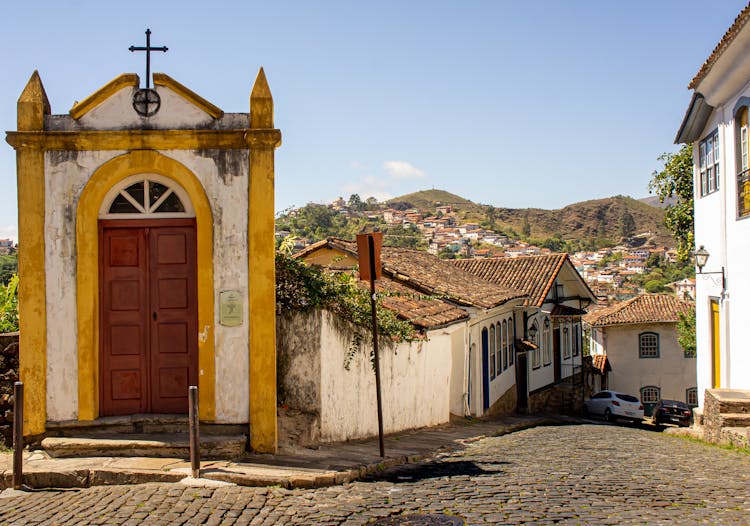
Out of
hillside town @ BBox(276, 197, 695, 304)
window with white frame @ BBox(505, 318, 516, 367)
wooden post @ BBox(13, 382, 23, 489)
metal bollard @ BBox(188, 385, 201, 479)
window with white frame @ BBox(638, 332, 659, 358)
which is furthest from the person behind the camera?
hillside town @ BBox(276, 197, 695, 304)

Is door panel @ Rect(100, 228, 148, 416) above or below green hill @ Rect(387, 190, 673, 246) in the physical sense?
below

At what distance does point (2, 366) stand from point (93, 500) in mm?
2933

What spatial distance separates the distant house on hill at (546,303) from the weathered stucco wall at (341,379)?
34.6 feet

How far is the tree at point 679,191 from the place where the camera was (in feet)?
80.9

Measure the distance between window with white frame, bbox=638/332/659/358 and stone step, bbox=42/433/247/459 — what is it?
32.7 meters

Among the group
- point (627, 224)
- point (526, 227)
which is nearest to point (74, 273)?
point (526, 227)

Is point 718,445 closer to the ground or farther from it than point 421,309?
closer to the ground

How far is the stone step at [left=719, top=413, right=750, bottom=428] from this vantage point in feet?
40.5

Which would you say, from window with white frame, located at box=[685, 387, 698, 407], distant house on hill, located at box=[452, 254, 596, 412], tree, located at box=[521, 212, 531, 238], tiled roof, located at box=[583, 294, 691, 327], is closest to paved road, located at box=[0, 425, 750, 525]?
distant house on hill, located at box=[452, 254, 596, 412]

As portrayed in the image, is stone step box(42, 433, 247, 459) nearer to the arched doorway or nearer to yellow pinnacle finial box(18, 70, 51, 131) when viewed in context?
the arched doorway

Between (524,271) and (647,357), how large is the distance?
558 inches

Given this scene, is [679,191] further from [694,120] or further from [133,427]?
[133,427]

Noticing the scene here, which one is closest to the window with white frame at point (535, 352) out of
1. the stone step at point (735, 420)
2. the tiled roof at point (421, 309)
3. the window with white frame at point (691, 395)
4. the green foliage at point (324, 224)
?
the tiled roof at point (421, 309)

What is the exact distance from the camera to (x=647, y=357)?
37500 millimetres
